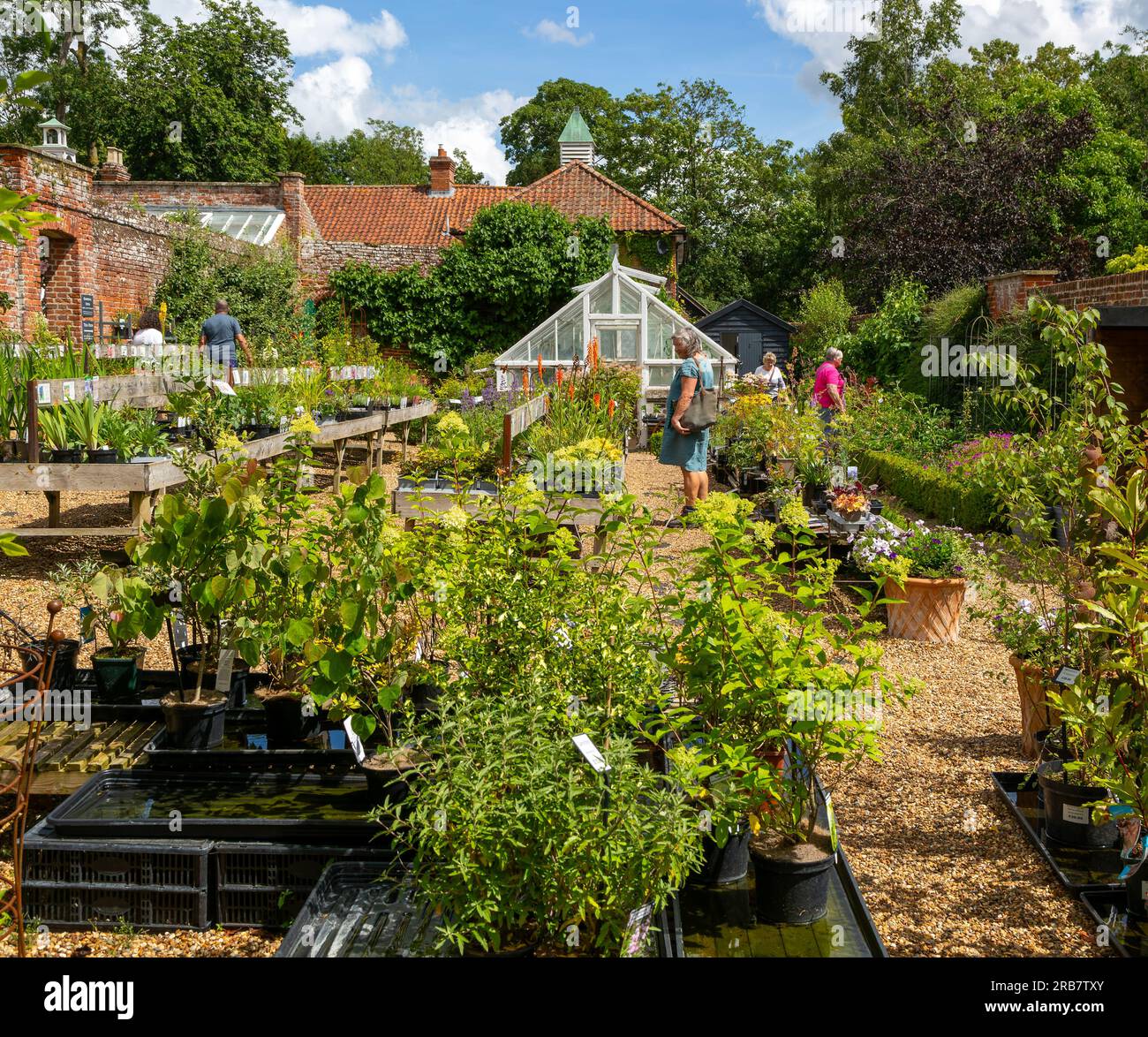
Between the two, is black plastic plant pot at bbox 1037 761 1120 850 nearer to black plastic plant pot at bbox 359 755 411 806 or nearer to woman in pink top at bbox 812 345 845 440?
black plastic plant pot at bbox 359 755 411 806

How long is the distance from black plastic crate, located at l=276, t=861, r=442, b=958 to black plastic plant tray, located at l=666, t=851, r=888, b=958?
0.65 m

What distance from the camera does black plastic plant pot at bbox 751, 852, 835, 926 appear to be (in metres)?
2.90

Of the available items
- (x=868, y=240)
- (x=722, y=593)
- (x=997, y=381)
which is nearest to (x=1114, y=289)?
(x=997, y=381)

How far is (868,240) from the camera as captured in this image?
20359 mm

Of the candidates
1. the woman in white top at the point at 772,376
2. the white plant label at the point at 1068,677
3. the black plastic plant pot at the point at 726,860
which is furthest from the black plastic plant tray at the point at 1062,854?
the woman in white top at the point at 772,376

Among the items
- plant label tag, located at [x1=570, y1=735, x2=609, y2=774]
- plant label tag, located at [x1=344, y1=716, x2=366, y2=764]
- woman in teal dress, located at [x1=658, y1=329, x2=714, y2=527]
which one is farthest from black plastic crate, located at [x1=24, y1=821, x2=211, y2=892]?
woman in teal dress, located at [x1=658, y1=329, x2=714, y2=527]

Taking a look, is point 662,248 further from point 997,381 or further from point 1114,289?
point 1114,289

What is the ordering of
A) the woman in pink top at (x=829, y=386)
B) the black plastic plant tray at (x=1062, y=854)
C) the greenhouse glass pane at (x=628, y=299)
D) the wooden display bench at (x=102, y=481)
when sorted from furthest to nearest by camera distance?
the greenhouse glass pane at (x=628, y=299) → the woman in pink top at (x=829, y=386) → the wooden display bench at (x=102, y=481) → the black plastic plant tray at (x=1062, y=854)

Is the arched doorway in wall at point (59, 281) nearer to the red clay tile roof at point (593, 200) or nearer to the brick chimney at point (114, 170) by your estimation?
the brick chimney at point (114, 170)

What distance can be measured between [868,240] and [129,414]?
642 inches

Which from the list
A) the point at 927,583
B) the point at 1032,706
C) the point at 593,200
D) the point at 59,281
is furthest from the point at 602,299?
the point at 1032,706

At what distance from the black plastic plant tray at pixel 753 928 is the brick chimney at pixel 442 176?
87.6 ft

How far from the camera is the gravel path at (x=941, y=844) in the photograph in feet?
9.95
